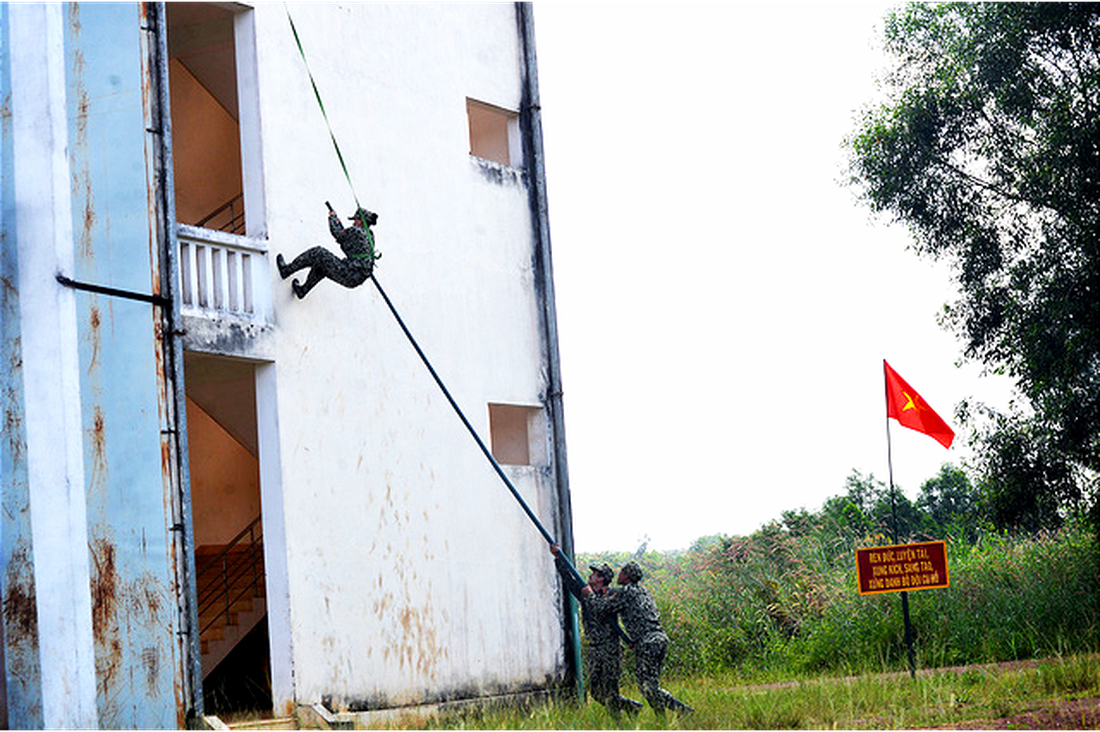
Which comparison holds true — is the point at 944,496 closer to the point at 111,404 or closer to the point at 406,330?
the point at 406,330

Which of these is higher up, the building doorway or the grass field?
the building doorway

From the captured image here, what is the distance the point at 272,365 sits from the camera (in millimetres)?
11695

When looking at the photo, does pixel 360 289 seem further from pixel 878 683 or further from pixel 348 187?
pixel 878 683

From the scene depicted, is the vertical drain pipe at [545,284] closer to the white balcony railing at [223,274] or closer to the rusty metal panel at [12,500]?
the white balcony railing at [223,274]

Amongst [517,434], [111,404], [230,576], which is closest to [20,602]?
[111,404]

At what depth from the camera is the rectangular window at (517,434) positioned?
14.8 metres

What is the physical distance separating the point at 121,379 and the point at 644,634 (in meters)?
4.91

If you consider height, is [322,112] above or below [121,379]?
above

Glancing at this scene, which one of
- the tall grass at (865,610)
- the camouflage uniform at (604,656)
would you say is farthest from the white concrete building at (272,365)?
the tall grass at (865,610)

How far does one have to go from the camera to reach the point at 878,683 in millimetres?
13438

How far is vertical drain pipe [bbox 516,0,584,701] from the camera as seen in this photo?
573 inches

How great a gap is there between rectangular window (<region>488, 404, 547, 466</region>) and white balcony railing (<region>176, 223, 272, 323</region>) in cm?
373

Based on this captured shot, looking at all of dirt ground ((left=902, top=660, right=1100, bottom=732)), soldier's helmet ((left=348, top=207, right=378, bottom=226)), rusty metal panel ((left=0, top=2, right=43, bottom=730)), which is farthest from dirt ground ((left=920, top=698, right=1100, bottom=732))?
rusty metal panel ((left=0, top=2, right=43, bottom=730))

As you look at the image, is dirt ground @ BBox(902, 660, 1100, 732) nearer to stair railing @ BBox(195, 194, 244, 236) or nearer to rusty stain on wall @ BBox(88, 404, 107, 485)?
rusty stain on wall @ BBox(88, 404, 107, 485)
